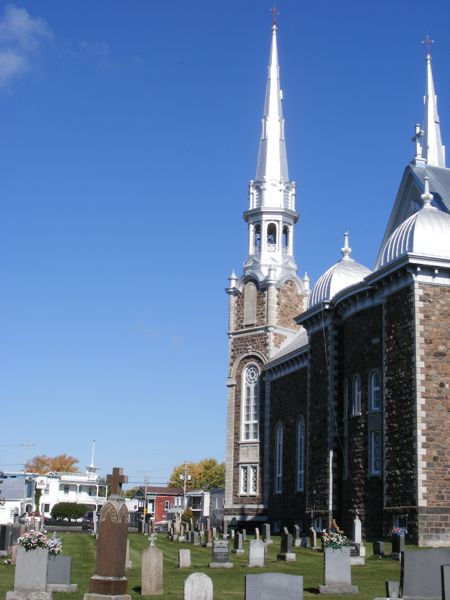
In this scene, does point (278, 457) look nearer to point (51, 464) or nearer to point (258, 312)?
point (258, 312)

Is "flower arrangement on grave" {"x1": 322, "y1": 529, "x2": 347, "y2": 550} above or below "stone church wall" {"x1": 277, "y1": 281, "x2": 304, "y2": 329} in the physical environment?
below

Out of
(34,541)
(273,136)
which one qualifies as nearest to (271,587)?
(34,541)

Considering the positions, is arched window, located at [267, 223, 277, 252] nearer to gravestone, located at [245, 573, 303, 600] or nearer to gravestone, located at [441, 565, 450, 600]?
gravestone, located at [441, 565, 450, 600]

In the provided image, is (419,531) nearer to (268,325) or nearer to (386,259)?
(386,259)

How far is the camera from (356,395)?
3738 centimetres

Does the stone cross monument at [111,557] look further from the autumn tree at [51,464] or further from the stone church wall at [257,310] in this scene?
the autumn tree at [51,464]

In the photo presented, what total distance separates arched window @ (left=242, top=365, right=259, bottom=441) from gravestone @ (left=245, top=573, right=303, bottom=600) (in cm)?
4220

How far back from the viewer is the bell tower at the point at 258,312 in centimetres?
5662

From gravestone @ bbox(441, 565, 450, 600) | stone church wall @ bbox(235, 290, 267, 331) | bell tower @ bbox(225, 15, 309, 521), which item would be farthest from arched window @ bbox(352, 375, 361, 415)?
gravestone @ bbox(441, 565, 450, 600)

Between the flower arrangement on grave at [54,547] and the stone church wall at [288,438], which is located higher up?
the stone church wall at [288,438]

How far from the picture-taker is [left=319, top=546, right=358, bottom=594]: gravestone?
19.1 metres

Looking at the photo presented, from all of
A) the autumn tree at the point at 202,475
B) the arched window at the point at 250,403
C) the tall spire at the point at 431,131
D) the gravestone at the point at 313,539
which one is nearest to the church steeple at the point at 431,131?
the tall spire at the point at 431,131

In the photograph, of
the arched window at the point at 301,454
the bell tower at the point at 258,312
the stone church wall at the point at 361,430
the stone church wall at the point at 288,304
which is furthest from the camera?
the stone church wall at the point at 288,304

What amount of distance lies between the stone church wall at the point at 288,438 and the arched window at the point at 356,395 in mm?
10919
